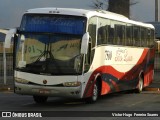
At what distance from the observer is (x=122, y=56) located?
22234 mm

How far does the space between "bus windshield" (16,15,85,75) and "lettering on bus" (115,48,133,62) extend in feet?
13.8

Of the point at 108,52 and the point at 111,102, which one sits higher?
the point at 108,52

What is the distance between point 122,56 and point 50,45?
17.9 ft

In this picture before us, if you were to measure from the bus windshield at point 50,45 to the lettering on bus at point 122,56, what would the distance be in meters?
4.21

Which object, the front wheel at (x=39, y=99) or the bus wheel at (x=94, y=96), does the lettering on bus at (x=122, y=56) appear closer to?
the bus wheel at (x=94, y=96)

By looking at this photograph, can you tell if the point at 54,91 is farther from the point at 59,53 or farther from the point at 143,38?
the point at 143,38

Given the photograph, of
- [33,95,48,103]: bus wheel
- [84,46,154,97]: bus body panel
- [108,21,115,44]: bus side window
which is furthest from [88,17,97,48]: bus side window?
[33,95,48,103]: bus wheel

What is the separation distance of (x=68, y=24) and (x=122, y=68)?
5480 millimetres

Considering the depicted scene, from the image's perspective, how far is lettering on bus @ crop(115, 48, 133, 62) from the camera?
21.6 m

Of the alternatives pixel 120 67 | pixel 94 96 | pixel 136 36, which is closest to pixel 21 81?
pixel 94 96

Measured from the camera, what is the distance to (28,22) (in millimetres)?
18062

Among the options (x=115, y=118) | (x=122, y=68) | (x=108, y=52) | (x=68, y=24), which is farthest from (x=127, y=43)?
(x=115, y=118)

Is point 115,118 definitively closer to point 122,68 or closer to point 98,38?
point 98,38

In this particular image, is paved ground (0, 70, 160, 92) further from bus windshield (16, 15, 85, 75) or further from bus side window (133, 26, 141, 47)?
bus windshield (16, 15, 85, 75)
